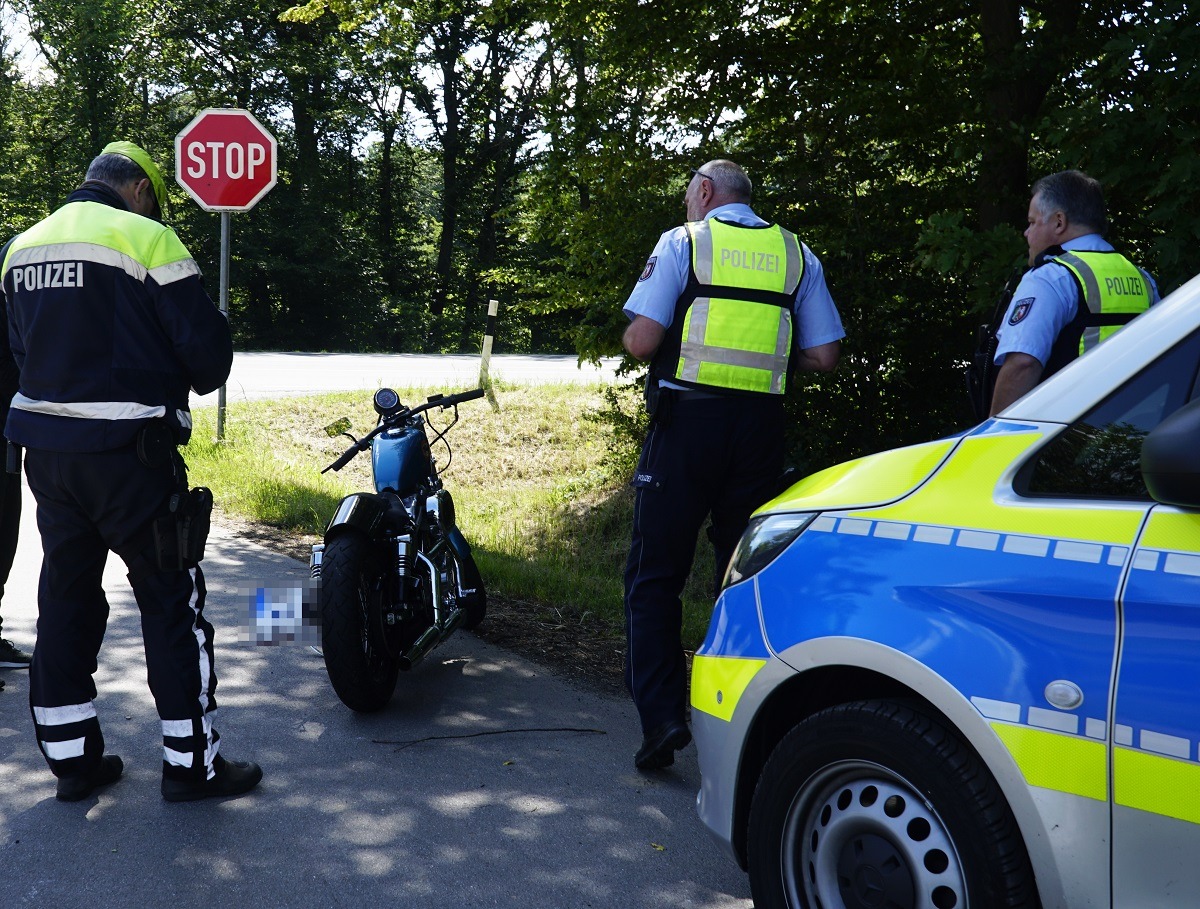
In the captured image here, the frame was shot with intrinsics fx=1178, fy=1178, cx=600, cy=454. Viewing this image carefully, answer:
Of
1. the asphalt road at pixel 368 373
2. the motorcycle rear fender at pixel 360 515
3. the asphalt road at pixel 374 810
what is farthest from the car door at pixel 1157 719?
the asphalt road at pixel 368 373

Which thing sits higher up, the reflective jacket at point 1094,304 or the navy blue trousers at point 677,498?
the reflective jacket at point 1094,304

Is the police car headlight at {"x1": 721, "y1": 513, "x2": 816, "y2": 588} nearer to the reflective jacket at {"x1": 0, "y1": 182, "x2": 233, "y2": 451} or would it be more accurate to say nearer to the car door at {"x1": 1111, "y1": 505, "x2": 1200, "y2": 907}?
the car door at {"x1": 1111, "y1": 505, "x2": 1200, "y2": 907}

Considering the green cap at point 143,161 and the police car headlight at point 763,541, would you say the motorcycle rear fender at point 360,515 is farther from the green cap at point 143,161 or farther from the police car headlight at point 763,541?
the police car headlight at point 763,541

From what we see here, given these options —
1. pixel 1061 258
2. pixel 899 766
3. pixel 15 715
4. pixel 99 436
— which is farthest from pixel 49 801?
pixel 1061 258

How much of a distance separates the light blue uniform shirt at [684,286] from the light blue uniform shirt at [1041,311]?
1.93 feet

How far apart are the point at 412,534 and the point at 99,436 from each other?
1.49m

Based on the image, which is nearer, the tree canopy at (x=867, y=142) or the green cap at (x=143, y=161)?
the green cap at (x=143, y=161)

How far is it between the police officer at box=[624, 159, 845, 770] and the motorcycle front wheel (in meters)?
0.99

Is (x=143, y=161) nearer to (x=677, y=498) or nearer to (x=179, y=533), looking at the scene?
(x=179, y=533)

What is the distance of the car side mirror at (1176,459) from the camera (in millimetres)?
1928

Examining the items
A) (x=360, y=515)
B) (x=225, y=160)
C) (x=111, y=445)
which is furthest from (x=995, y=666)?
(x=225, y=160)

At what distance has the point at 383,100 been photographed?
121 feet

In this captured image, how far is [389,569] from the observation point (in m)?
4.64

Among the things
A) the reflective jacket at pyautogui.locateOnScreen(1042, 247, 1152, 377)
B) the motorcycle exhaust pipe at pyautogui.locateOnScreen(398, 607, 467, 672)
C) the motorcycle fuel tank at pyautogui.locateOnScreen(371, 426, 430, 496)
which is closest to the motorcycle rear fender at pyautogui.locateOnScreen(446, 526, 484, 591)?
the motorcycle exhaust pipe at pyautogui.locateOnScreen(398, 607, 467, 672)
